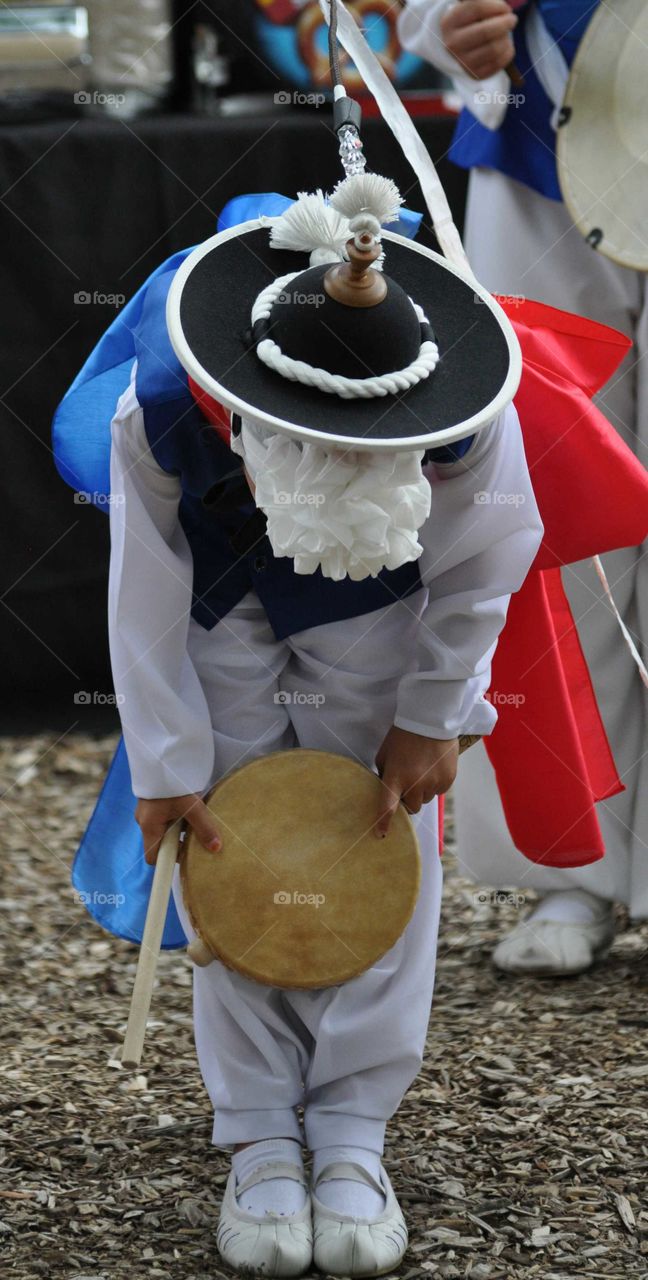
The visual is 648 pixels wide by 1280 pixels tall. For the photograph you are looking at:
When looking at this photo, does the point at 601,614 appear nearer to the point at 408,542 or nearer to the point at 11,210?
the point at 408,542

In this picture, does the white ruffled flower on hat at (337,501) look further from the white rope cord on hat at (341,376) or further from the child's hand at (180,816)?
the child's hand at (180,816)

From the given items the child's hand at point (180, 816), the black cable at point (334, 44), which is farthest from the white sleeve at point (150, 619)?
the black cable at point (334, 44)

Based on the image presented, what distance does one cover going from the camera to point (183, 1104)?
1.92 m

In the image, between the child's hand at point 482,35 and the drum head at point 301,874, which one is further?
the child's hand at point 482,35

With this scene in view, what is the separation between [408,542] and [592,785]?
67 cm

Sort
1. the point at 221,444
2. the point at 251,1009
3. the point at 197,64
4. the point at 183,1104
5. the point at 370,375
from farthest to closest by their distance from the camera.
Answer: the point at 197,64 → the point at 183,1104 → the point at 251,1009 → the point at 221,444 → the point at 370,375

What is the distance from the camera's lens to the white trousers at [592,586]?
2203mm

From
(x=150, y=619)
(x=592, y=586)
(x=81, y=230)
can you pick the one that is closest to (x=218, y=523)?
(x=150, y=619)

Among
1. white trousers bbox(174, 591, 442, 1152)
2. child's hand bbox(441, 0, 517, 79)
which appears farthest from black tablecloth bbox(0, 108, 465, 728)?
white trousers bbox(174, 591, 442, 1152)

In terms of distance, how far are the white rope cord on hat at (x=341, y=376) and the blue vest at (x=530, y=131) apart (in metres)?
0.93

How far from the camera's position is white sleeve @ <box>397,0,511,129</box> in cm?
216

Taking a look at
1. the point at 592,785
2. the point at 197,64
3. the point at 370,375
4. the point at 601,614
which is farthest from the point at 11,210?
the point at 370,375

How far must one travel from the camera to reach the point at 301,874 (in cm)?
158

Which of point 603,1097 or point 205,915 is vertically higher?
point 205,915
